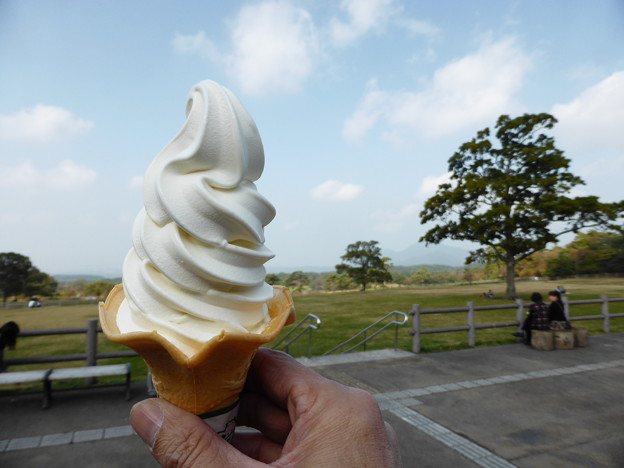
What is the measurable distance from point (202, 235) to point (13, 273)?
3086 cm

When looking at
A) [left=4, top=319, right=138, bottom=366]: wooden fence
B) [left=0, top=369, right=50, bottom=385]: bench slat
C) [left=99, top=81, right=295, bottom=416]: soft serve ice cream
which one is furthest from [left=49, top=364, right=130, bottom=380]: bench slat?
[left=99, top=81, right=295, bottom=416]: soft serve ice cream

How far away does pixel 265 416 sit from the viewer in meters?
2.13

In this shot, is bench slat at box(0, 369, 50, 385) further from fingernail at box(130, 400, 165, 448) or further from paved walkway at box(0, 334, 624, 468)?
fingernail at box(130, 400, 165, 448)

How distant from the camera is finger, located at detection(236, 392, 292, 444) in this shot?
209 centimetres

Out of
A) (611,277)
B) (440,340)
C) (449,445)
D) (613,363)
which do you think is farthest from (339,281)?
(449,445)

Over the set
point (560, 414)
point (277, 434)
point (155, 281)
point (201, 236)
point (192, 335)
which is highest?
point (201, 236)

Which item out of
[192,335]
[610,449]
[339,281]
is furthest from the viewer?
[339,281]

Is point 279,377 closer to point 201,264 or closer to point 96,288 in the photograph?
point 201,264

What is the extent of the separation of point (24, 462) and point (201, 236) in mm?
3900

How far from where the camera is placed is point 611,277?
22.6m

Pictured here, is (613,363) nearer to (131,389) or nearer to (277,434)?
(277,434)

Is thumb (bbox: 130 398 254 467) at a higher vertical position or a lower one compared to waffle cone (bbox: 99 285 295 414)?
lower

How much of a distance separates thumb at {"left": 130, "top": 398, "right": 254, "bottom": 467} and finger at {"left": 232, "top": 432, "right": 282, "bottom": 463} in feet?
2.10

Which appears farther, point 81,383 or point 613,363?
point 613,363
